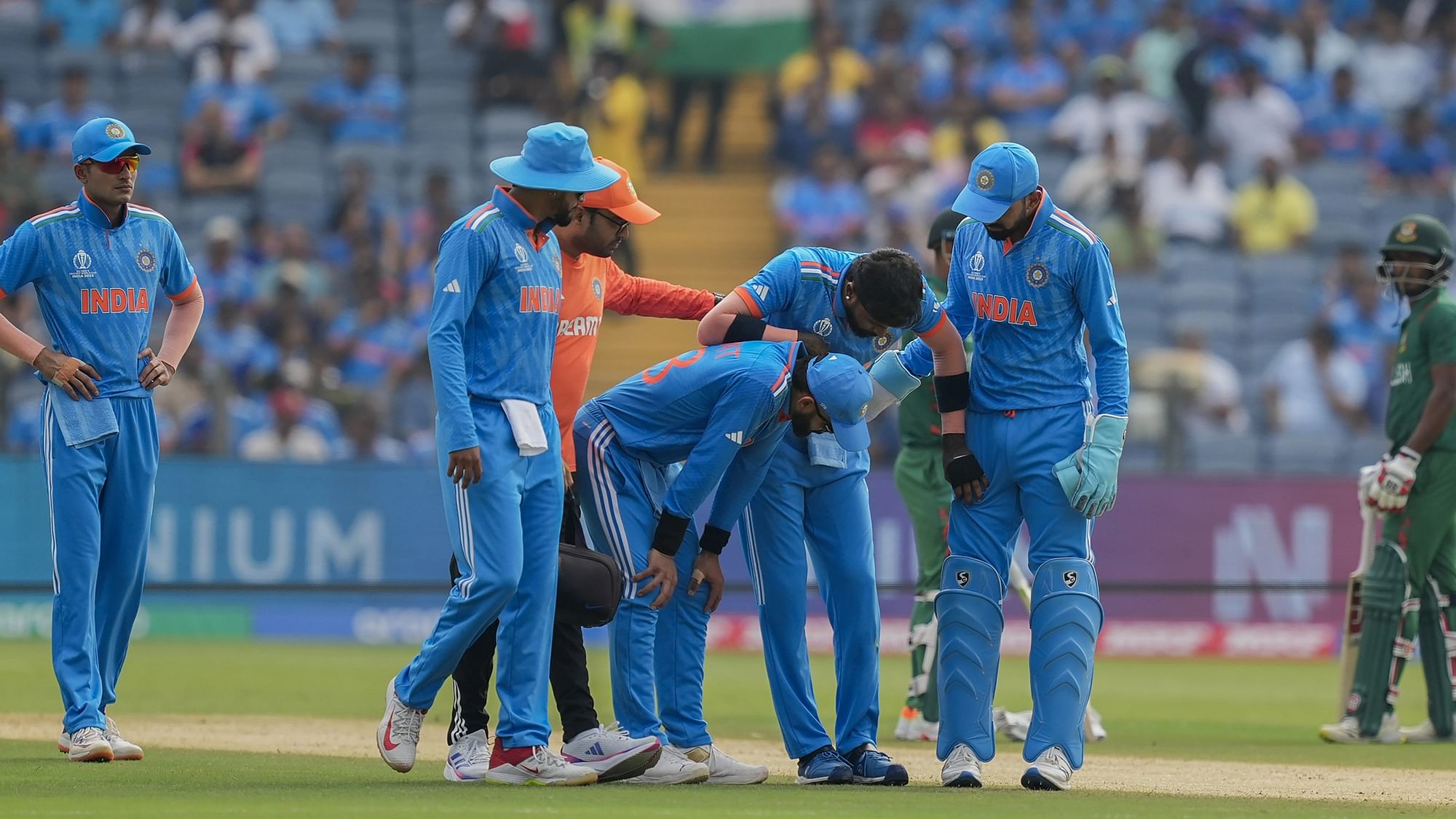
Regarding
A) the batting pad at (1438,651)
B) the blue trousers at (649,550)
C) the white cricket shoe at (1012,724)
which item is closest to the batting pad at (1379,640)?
the batting pad at (1438,651)

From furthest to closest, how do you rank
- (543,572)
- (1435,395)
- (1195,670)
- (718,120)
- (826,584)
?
1. (718,120)
2. (1195,670)
3. (1435,395)
4. (826,584)
5. (543,572)

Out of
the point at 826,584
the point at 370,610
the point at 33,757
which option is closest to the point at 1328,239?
the point at 370,610

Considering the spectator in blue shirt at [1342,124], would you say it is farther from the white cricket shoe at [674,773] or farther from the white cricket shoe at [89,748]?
the white cricket shoe at [89,748]

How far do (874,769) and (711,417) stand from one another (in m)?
1.55

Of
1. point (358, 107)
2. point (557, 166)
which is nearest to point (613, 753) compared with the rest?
point (557, 166)

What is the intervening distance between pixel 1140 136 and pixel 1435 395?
12066 mm

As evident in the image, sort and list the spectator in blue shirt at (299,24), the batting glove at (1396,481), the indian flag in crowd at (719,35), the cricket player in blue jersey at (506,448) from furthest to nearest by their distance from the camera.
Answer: the spectator in blue shirt at (299,24)
the indian flag in crowd at (719,35)
the batting glove at (1396,481)
the cricket player in blue jersey at (506,448)

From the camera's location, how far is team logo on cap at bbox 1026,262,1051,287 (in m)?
8.01

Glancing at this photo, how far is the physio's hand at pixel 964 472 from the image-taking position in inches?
317

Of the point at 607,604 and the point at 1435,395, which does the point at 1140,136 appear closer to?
the point at 1435,395

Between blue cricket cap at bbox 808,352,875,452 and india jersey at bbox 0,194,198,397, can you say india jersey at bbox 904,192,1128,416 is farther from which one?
india jersey at bbox 0,194,198,397

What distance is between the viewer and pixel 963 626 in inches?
316

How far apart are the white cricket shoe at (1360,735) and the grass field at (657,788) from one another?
16 cm

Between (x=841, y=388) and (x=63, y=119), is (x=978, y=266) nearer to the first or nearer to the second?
(x=841, y=388)
